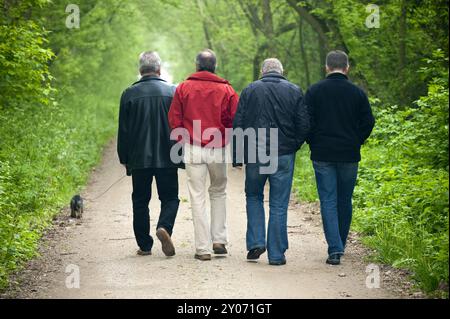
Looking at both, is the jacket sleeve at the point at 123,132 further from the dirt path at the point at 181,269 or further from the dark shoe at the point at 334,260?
the dark shoe at the point at 334,260

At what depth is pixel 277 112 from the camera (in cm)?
848

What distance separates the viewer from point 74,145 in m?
18.8

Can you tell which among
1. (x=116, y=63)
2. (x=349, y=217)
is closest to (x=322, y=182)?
(x=349, y=217)

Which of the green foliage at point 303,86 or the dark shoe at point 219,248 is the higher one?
the green foliage at point 303,86

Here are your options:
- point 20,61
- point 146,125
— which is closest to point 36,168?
point 20,61

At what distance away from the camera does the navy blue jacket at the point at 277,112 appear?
27.8ft

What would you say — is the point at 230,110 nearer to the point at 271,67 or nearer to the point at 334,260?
the point at 271,67

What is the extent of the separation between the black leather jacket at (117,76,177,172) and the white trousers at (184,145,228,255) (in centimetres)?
32

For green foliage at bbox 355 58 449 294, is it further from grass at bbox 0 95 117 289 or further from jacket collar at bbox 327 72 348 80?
grass at bbox 0 95 117 289

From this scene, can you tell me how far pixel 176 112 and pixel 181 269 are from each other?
183 cm

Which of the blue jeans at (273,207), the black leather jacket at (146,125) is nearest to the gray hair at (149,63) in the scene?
the black leather jacket at (146,125)

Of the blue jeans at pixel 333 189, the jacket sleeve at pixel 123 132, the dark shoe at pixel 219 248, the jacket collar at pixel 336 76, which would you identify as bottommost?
the dark shoe at pixel 219 248

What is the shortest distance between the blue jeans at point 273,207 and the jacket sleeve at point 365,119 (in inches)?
34.5
